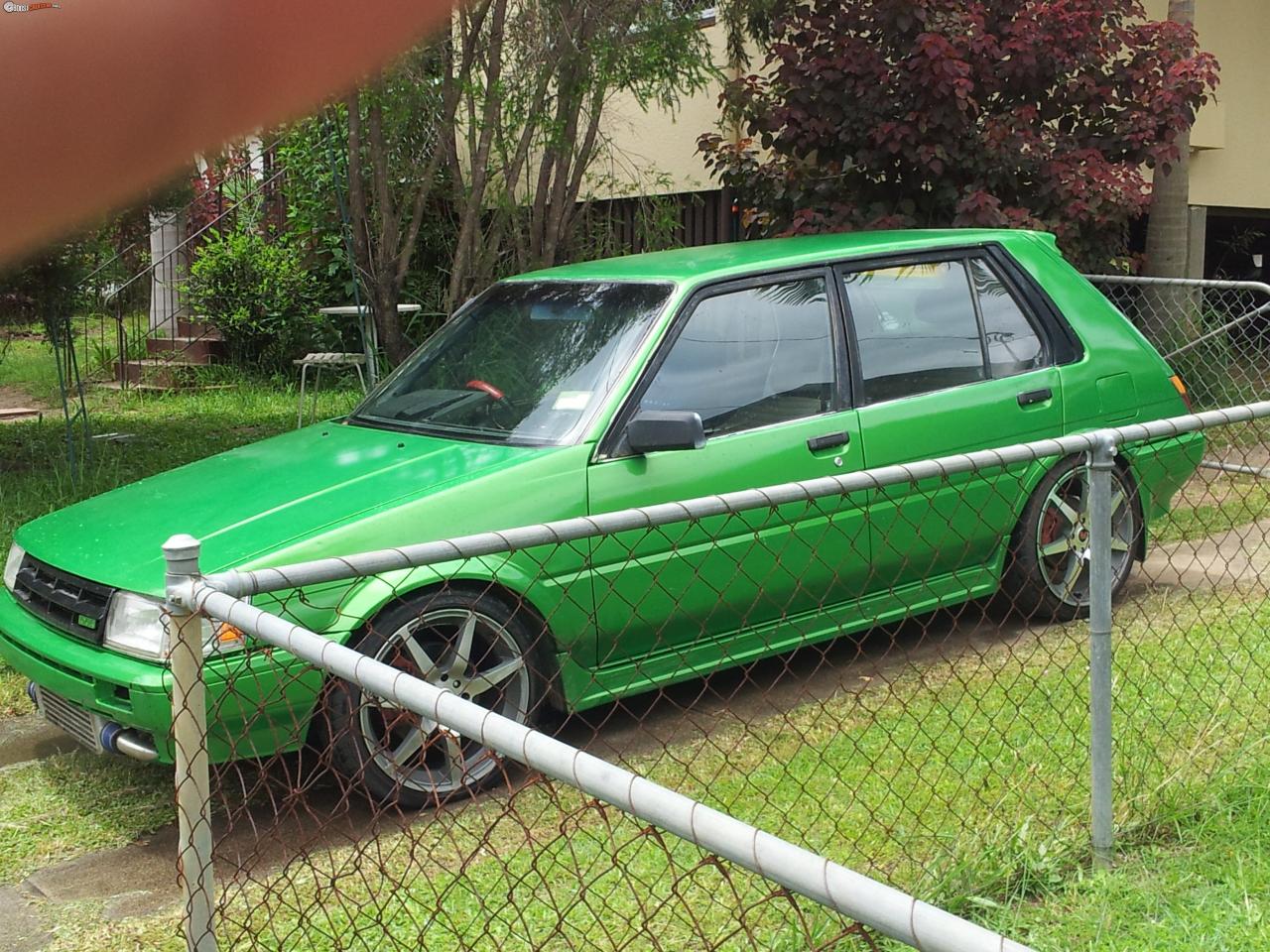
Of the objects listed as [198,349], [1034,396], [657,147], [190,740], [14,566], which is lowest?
[198,349]

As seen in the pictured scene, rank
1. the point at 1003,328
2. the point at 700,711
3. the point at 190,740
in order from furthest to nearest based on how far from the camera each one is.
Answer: the point at 1003,328, the point at 700,711, the point at 190,740

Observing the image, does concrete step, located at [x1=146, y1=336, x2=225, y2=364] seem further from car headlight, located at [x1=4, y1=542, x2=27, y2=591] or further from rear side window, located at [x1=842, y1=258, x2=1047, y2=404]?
rear side window, located at [x1=842, y1=258, x2=1047, y2=404]

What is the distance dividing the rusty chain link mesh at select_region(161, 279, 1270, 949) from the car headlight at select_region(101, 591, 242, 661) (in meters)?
0.07

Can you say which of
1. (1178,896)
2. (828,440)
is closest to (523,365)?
(828,440)

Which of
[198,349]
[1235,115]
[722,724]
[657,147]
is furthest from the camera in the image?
[198,349]

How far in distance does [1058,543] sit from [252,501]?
3.20m

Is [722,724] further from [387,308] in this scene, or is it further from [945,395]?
[387,308]

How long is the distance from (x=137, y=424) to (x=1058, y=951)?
31.6 ft

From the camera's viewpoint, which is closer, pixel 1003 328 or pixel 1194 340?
pixel 1003 328

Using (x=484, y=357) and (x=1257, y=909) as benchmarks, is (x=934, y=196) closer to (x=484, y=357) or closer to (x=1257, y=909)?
(x=484, y=357)

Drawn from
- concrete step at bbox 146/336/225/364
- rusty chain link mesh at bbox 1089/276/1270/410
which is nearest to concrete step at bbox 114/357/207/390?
concrete step at bbox 146/336/225/364

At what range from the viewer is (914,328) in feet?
18.5

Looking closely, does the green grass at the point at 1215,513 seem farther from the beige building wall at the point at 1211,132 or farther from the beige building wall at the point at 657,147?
the beige building wall at the point at 657,147

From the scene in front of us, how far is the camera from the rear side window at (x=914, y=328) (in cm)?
548
